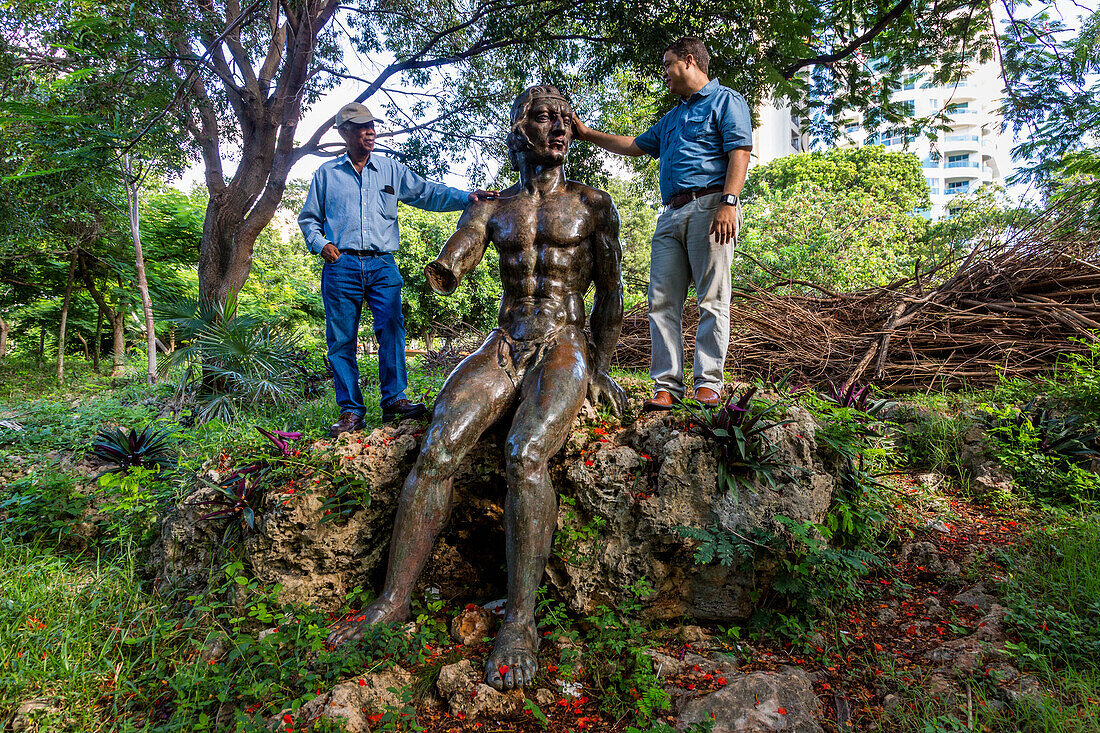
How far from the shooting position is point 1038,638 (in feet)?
8.04

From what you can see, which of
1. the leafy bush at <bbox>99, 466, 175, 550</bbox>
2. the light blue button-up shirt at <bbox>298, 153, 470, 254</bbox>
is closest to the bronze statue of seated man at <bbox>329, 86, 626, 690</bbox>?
the light blue button-up shirt at <bbox>298, 153, 470, 254</bbox>

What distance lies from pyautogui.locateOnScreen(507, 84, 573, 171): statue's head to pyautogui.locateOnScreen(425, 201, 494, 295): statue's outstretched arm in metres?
0.39

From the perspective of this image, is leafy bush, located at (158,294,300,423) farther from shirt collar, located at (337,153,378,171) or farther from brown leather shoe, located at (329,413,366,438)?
shirt collar, located at (337,153,378,171)

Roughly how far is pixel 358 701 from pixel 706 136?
10.4 ft

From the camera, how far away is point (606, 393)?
10.9 feet

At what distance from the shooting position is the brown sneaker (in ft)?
11.4

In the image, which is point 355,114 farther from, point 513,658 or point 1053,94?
point 1053,94

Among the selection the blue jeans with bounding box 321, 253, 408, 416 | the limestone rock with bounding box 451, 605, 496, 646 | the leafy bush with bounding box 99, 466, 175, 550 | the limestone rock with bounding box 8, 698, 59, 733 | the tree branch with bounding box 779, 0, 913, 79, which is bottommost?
the limestone rock with bounding box 8, 698, 59, 733

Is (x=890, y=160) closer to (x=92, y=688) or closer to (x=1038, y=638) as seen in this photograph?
(x=1038, y=638)

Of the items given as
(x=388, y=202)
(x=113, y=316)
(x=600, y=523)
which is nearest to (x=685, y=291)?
(x=600, y=523)

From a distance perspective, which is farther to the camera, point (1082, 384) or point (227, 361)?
point (227, 361)

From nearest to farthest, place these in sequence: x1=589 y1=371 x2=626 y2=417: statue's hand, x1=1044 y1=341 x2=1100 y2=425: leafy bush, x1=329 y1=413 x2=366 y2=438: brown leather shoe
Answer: x1=589 y1=371 x2=626 y2=417: statue's hand < x1=329 y1=413 x2=366 y2=438: brown leather shoe < x1=1044 y1=341 x2=1100 y2=425: leafy bush

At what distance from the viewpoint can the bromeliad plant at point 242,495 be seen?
9.38ft

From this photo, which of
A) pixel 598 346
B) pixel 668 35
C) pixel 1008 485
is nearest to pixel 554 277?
pixel 598 346
